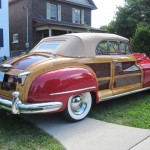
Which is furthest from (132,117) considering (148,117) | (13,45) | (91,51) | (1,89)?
(13,45)

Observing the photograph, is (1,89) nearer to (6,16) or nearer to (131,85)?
(131,85)

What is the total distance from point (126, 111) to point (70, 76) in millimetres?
1610

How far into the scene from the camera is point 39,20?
21.9m

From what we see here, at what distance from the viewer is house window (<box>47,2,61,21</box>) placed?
22.9 meters

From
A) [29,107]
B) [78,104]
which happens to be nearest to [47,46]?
[78,104]

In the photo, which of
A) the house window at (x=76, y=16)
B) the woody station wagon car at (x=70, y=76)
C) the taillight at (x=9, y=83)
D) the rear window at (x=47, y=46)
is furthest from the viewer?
the house window at (x=76, y=16)

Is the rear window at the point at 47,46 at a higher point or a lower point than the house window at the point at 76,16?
lower

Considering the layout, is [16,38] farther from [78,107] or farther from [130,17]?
[78,107]

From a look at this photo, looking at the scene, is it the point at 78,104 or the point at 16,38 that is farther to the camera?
the point at 16,38

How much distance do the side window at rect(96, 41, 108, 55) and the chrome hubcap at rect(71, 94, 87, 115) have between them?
1.07 meters

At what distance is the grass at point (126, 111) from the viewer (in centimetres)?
504

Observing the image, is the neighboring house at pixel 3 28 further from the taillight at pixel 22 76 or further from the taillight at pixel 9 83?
the taillight at pixel 22 76

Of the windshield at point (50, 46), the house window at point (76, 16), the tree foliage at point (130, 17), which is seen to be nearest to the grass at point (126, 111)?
the windshield at point (50, 46)

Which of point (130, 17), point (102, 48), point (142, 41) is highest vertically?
point (130, 17)
